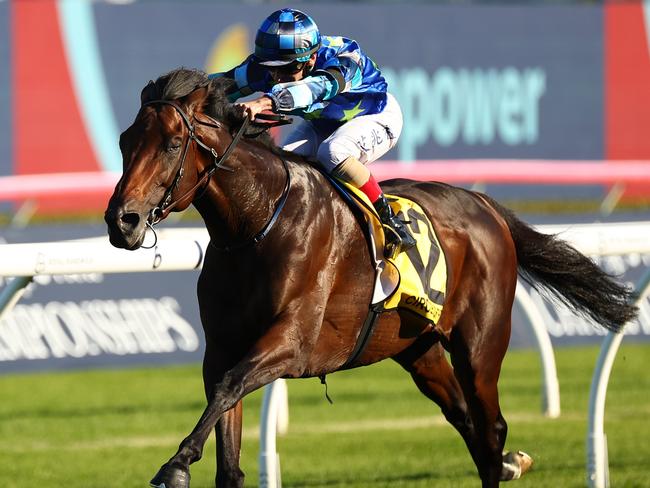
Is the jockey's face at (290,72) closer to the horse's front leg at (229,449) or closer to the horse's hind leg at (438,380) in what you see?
the horse's front leg at (229,449)

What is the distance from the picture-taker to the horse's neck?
4508 mm

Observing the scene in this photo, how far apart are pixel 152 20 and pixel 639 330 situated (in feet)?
23.9

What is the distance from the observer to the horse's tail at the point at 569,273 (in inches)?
233

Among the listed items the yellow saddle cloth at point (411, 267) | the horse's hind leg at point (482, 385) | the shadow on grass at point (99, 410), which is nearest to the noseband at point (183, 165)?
the yellow saddle cloth at point (411, 267)

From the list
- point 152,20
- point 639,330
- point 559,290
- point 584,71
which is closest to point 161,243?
point 559,290

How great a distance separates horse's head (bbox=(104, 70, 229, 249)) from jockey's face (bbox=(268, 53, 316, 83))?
1.73 feet

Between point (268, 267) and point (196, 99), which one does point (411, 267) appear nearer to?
point (268, 267)

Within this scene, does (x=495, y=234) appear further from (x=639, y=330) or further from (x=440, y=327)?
(x=639, y=330)

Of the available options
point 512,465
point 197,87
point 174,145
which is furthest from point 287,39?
point 512,465

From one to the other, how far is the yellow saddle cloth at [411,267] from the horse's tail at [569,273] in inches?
29.0

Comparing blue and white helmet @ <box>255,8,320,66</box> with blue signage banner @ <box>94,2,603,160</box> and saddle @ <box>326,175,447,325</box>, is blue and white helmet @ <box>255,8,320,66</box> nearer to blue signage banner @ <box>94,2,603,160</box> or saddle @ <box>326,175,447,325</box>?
saddle @ <box>326,175,447,325</box>

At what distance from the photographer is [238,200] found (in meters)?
4.54

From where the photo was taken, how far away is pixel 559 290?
602cm

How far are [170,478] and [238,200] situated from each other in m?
1.05
